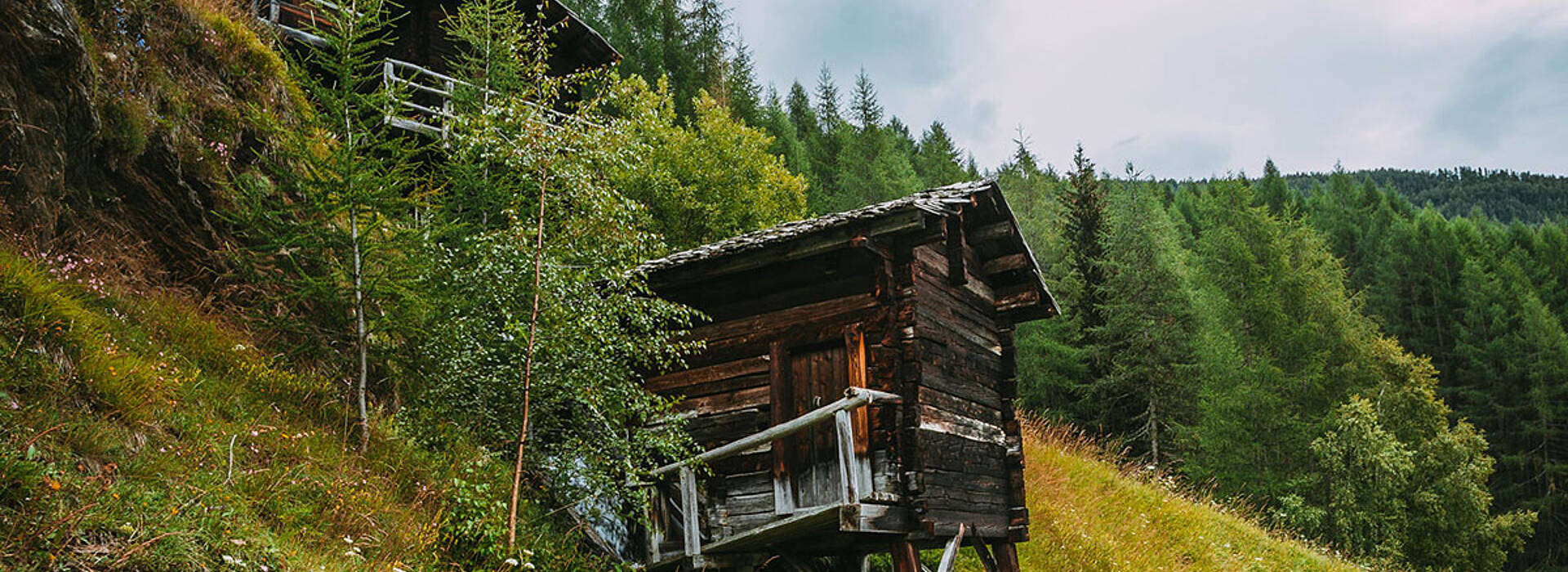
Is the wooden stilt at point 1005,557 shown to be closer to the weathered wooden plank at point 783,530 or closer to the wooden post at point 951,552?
the wooden post at point 951,552

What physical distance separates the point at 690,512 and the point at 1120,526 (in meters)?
9.41

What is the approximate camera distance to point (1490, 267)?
59469 millimetres

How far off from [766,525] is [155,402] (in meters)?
5.40

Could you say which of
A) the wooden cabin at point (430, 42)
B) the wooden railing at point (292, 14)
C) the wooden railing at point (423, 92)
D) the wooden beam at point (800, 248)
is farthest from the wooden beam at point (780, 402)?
the wooden railing at point (292, 14)

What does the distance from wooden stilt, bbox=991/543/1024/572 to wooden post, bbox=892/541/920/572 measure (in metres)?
2.48

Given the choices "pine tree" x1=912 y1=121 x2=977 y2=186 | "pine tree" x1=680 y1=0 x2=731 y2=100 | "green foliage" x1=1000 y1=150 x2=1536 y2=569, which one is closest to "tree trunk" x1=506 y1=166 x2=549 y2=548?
"green foliage" x1=1000 y1=150 x2=1536 y2=569

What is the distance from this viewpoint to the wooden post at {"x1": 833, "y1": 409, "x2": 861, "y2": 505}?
29.3 ft

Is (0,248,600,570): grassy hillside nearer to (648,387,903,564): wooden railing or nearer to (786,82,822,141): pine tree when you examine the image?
(648,387,903,564): wooden railing

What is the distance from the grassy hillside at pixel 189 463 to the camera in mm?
5105

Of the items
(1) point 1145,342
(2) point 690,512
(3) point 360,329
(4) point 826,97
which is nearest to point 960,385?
(2) point 690,512

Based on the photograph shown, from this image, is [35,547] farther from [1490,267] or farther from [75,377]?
[1490,267]

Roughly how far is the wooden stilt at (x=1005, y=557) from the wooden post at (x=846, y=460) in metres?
3.53

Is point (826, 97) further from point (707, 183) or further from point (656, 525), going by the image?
point (656, 525)

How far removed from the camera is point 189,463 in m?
6.26
